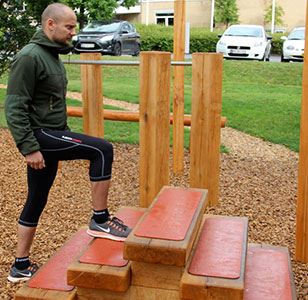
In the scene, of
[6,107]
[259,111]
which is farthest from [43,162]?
[259,111]

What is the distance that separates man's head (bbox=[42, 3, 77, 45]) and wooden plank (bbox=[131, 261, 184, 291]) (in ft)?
4.44

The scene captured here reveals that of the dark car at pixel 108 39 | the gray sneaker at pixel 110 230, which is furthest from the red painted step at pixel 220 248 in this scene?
the dark car at pixel 108 39

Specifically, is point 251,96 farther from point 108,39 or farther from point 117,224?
point 108,39

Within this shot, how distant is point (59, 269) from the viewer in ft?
11.5

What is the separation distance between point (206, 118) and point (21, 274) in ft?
7.15

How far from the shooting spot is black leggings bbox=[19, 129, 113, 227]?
134 inches

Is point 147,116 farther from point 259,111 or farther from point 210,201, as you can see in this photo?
point 259,111

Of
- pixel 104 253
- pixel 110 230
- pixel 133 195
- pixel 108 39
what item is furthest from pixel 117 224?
pixel 108 39

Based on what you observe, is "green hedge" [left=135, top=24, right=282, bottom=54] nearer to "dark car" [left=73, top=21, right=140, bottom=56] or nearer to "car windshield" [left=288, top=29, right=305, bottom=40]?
"dark car" [left=73, top=21, right=140, bottom=56]

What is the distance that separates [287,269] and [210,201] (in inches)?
70.0

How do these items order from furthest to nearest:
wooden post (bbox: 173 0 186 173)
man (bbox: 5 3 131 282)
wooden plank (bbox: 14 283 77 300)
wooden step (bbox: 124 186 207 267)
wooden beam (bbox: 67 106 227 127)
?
wooden beam (bbox: 67 106 227 127), wooden post (bbox: 173 0 186 173), man (bbox: 5 3 131 282), wooden plank (bbox: 14 283 77 300), wooden step (bbox: 124 186 207 267)

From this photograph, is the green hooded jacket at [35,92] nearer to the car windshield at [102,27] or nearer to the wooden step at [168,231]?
the wooden step at [168,231]

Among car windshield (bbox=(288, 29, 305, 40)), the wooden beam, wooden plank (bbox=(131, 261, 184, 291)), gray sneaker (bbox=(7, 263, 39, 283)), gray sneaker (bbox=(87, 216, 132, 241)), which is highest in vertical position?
car windshield (bbox=(288, 29, 305, 40))

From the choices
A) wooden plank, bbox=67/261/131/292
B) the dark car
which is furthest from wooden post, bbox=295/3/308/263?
the dark car
